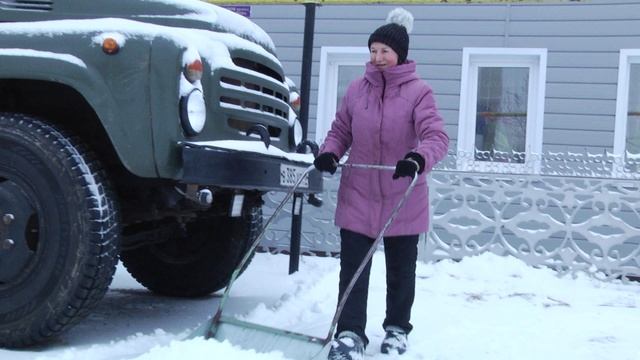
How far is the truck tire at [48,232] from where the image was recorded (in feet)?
11.2

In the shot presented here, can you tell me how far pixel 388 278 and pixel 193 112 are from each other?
1315 millimetres

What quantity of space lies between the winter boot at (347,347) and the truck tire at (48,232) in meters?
1.10

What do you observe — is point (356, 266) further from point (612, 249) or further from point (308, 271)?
point (612, 249)

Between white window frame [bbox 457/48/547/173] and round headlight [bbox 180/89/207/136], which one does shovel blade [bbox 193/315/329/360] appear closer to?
round headlight [bbox 180/89/207/136]

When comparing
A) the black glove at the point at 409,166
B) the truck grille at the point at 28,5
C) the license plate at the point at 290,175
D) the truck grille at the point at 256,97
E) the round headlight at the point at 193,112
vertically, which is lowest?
the license plate at the point at 290,175

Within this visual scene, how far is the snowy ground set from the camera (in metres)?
3.79

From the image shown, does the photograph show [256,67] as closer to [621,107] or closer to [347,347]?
[347,347]

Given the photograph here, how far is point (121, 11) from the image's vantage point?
3.93m

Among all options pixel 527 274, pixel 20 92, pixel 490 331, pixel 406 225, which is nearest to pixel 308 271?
pixel 527 274

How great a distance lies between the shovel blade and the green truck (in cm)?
57

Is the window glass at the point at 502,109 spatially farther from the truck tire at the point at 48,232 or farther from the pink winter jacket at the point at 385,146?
the truck tire at the point at 48,232

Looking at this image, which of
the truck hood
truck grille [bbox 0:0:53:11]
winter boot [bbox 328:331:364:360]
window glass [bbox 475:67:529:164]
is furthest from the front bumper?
window glass [bbox 475:67:529:164]

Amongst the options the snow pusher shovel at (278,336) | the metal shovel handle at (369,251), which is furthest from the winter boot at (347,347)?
the snow pusher shovel at (278,336)

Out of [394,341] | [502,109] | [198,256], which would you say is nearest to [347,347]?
[394,341]
